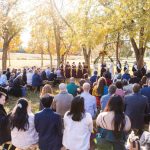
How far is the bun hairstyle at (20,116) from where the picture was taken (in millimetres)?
6495

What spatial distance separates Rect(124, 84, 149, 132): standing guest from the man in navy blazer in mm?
2868

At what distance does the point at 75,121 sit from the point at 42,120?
60 cm

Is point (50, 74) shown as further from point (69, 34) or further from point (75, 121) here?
point (75, 121)

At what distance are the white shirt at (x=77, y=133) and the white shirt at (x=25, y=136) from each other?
0.65 m

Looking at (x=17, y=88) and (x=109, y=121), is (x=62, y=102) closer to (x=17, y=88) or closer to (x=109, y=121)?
(x=109, y=121)

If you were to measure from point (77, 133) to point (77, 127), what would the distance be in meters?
0.10

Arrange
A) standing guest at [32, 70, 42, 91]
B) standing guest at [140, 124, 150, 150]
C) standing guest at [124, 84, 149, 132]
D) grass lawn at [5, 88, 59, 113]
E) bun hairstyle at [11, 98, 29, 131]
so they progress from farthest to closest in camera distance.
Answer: standing guest at [32, 70, 42, 91] → grass lawn at [5, 88, 59, 113] → standing guest at [124, 84, 149, 132] → bun hairstyle at [11, 98, 29, 131] → standing guest at [140, 124, 150, 150]

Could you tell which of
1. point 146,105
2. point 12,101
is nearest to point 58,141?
Answer: point 146,105

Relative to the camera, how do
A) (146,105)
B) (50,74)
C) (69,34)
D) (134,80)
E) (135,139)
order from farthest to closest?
(69,34) → (50,74) → (134,80) → (146,105) → (135,139)

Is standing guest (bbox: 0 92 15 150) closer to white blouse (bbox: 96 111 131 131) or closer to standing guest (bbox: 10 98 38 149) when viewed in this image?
standing guest (bbox: 10 98 38 149)

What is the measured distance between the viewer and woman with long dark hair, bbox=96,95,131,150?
248 inches

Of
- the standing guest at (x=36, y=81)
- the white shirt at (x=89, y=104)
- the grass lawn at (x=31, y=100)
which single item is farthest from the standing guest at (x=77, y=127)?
the standing guest at (x=36, y=81)

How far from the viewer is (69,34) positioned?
34688 mm

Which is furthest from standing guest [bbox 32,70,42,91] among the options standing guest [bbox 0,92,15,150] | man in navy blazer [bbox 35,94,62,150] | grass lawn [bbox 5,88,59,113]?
man in navy blazer [bbox 35,94,62,150]
